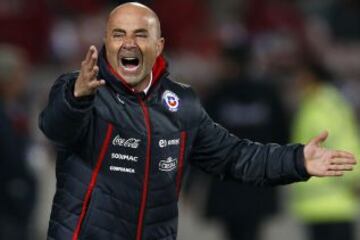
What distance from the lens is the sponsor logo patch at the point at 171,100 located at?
5.35 m

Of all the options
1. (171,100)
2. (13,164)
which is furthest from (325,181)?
(171,100)

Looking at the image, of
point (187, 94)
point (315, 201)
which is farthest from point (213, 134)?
point (315, 201)

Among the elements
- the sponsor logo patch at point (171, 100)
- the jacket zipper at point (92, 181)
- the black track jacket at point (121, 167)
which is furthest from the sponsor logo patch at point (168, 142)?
the jacket zipper at point (92, 181)

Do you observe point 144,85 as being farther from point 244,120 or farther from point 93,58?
point 244,120

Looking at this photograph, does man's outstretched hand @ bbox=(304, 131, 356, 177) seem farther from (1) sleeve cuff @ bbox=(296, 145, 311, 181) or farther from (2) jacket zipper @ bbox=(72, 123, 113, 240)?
(2) jacket zipper @ bbox=(72, 123, 113, 240)

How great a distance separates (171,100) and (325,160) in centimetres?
70

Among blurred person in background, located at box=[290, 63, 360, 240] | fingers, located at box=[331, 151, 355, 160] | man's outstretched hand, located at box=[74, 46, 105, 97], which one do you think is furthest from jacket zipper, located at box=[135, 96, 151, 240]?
blurred person in background, located at box=[290, 63, 360, 240]

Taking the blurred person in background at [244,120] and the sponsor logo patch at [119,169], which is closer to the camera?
the sponsor logo patch at [119,169]

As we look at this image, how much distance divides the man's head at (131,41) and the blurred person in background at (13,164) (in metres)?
2.98

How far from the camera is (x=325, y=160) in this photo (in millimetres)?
5367

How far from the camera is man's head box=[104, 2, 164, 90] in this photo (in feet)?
16.8

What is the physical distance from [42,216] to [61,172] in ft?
19.1

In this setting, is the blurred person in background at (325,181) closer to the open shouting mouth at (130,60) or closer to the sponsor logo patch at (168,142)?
the sponsor logo patch at (168,142)

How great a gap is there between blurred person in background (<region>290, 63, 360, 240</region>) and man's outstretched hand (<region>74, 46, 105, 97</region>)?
13.7ft
